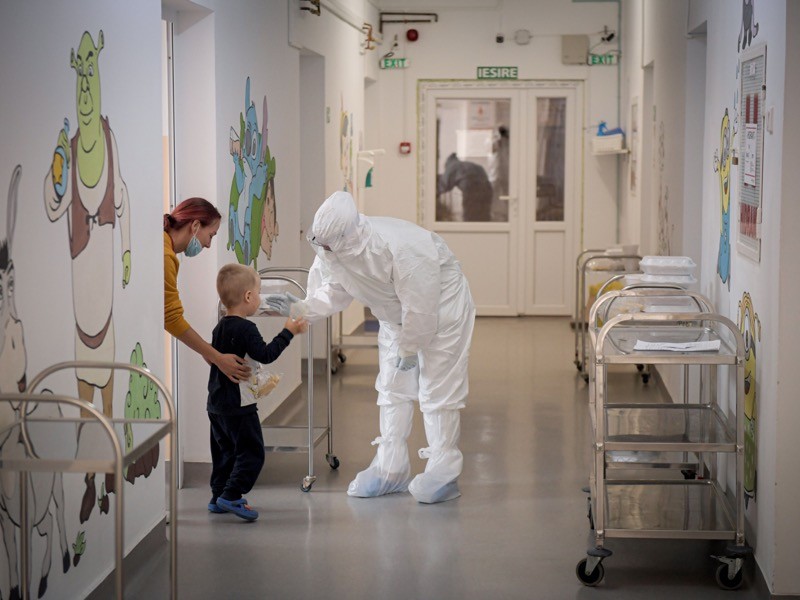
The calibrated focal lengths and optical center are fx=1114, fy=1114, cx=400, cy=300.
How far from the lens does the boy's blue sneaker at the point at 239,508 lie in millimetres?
4375

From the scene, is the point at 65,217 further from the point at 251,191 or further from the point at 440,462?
the point at 251,191

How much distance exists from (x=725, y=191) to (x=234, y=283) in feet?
6.32

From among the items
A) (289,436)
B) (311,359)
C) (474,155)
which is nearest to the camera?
(311,359)

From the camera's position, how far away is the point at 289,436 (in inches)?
213

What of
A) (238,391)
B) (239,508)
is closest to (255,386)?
(238,391)

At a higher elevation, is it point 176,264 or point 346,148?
point 346,148

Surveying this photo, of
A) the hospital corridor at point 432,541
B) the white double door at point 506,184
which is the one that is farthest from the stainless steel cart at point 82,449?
the white double door at point 506,184

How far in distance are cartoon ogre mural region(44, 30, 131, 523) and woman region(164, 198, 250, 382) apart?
1.87ft

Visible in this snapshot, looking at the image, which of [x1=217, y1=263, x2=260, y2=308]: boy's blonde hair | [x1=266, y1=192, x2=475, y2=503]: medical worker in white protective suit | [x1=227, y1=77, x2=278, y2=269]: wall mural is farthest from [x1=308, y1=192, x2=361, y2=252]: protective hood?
[x1=227, y1=77, x2=278, y2=269]: wall mural

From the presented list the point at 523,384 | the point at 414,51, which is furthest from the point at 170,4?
the point at 414,51

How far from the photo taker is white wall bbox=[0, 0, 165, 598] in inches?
113

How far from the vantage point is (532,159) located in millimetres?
10492

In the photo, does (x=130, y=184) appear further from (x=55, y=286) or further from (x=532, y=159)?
(x=532, y=159)

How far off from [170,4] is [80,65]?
4.84 ft
